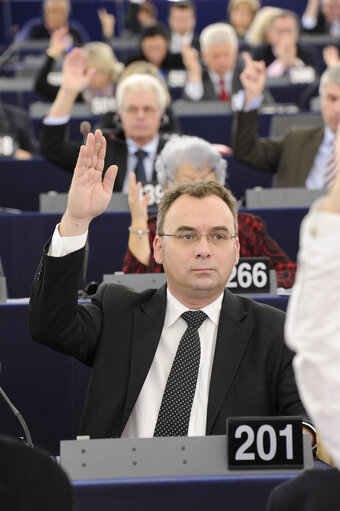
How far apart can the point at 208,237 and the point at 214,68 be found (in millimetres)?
5729

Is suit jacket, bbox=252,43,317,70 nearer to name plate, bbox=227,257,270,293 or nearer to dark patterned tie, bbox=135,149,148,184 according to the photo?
dark patterned tie, bbox=135,149,148,184

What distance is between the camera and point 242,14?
10656 mm

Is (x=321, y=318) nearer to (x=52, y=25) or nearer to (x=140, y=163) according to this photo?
(x=140, y=163)

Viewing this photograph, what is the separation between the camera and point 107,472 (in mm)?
1843

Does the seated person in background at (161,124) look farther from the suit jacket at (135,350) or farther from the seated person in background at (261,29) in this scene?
the seated person in background at (261,29)

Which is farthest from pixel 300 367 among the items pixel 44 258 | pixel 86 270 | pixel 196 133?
pixel 196 133

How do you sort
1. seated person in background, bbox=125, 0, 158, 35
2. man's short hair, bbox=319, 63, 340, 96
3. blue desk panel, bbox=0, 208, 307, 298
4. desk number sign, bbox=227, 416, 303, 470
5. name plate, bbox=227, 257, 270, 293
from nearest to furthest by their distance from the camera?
1. desk number sign, bbox=227, 416, 303, 470
2. name plate, bbox=227, 257, 270, 293
3. blue desk panel, bbox=0, 208, 307, 298
4. man's short hair, bbox=319, 63, 340, 96
5. seated person in background, bbox=125, 0, 158, 35

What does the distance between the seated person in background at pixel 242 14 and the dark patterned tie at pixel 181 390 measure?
846 centimetres

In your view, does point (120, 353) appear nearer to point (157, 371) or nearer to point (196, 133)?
point (157, 371)

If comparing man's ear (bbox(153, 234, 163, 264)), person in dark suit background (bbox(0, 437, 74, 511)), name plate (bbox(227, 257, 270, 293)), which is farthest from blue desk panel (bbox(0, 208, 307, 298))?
person in dark suit background (bbox(0, 437, 74, 511))

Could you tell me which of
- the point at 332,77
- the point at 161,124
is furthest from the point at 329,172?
the point at 161,124

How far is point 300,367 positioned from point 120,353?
1.38 metres

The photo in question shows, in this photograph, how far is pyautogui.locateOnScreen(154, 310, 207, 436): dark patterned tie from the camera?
2.45 meters

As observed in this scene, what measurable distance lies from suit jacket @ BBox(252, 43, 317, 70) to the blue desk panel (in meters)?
4.96
